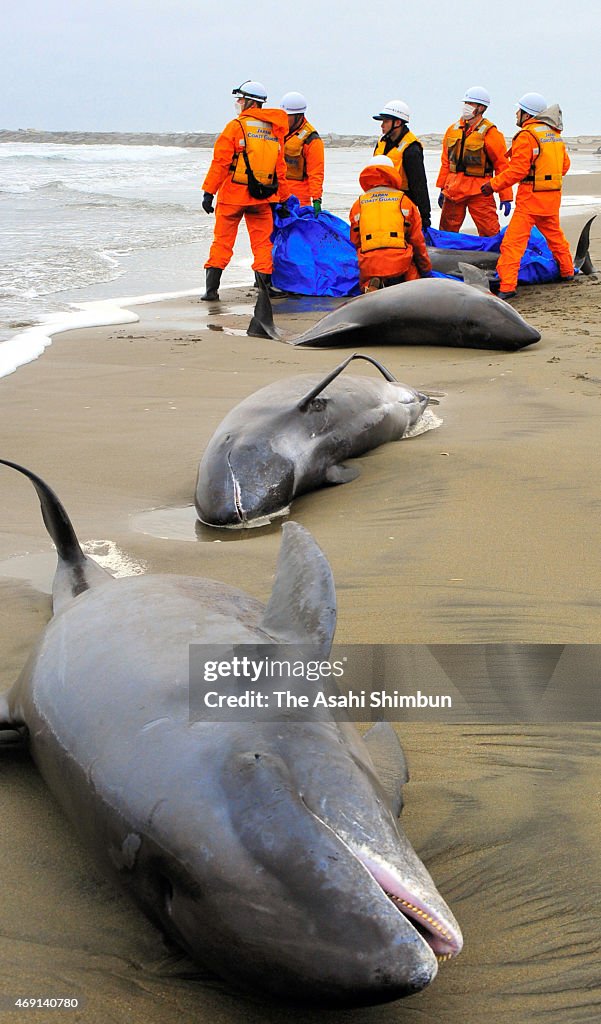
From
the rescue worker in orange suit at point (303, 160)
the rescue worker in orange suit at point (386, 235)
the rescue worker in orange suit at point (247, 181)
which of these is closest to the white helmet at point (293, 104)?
the rescue worker in orange suit at point (303, 160)

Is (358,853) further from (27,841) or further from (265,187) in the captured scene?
(265,187)

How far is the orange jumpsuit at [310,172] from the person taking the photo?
1368 centimetres

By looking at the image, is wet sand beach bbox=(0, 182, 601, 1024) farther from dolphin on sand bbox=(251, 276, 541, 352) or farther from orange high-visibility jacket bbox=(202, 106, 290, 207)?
orange high-visibility jacket bbox=(202, 106, 290, 207)

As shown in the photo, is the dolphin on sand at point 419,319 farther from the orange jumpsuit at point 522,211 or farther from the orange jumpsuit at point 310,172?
the orange jumpsuit at point 310,172

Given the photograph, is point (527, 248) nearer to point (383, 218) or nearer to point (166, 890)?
point (383, 218)

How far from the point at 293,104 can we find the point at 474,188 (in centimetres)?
283

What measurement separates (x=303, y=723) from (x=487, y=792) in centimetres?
62

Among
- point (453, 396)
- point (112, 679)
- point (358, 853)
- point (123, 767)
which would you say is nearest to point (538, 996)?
point (358, 853)

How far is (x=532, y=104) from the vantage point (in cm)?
Answer: 1184

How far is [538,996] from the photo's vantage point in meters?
1.86

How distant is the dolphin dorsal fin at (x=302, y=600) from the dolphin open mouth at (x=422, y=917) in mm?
686

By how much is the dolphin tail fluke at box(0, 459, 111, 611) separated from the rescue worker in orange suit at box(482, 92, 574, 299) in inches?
336

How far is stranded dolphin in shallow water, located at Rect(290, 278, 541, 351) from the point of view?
866 centimetres

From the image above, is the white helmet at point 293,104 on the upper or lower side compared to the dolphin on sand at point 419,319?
upper
